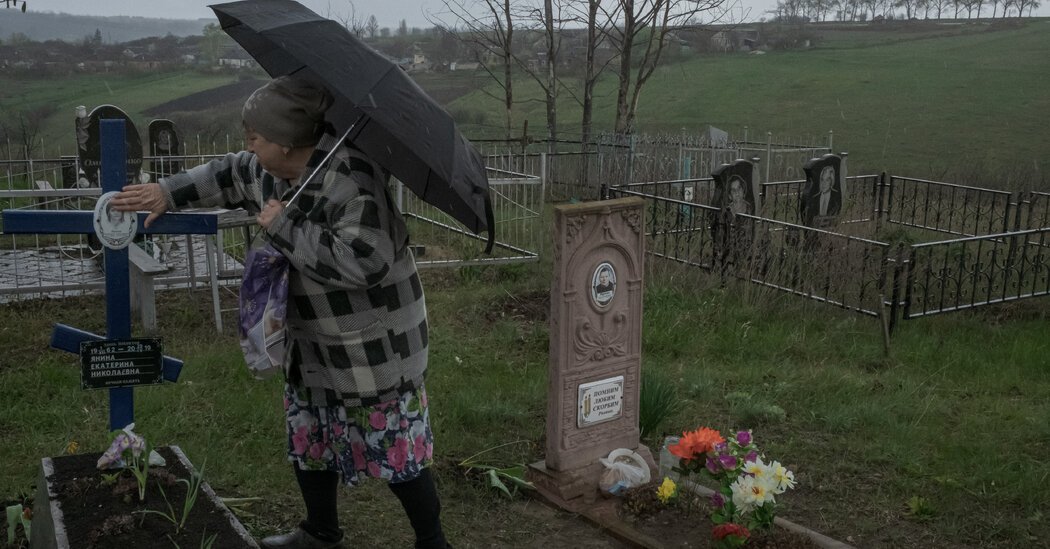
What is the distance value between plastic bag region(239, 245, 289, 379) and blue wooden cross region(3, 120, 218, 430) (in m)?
0.37

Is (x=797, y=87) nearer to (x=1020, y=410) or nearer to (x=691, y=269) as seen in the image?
(x=691, y=269)

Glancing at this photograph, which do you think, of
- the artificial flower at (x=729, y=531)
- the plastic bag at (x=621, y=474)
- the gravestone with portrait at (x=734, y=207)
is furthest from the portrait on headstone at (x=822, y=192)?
the artificial flower at (x=729, y=531)

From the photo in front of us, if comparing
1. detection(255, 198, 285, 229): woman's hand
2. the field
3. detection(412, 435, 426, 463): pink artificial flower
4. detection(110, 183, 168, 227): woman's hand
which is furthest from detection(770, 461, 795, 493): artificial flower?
detection(110, 183, 168, 227): woman's hand

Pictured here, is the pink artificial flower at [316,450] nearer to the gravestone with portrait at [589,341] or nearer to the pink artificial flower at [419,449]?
the pink artificial flower at [419,449]

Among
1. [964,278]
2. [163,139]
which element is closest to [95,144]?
[163,139]

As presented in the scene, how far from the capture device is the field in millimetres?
3994

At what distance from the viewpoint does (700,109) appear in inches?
1177

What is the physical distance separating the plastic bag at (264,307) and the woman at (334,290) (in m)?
0.08

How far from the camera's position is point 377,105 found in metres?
2.37

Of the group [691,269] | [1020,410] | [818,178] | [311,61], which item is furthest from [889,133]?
[311,61]

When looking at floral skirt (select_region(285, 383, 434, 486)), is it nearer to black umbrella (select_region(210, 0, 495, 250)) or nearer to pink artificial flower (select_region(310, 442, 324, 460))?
pink artificial flower (select_region(310, 442, 324, 460))

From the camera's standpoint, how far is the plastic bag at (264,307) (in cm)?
258

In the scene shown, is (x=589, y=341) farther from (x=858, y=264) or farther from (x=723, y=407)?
(x=858, y=264)

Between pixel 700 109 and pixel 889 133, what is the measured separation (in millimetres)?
5966
